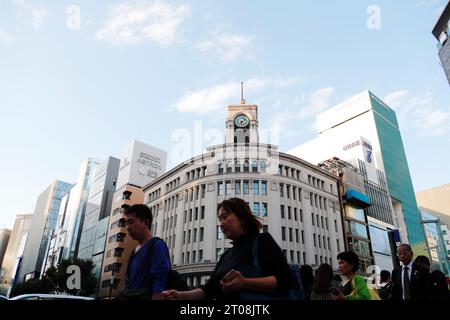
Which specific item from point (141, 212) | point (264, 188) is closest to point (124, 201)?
point (264, 188)

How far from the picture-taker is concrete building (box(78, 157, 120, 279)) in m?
57.1

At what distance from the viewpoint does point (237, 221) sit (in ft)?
7.77

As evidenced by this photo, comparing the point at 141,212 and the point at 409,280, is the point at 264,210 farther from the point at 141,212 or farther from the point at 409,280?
the point at 141,212

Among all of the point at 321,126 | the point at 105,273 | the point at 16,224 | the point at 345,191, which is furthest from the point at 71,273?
the point at 16,224

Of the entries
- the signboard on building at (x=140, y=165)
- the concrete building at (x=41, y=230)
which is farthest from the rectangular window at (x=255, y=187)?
the concrete building at (x=41, y=230)

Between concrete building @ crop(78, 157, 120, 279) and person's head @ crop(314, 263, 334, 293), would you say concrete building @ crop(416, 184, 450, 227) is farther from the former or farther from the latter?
person's head @ crop(314, 263, 334, 293)

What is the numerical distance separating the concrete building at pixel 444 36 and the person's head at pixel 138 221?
65911 mm

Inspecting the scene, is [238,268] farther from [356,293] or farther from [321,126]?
[321,126]

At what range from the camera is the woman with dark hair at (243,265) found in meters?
1.95

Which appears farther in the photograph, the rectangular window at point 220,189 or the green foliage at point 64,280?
the green foliage at point 64,280

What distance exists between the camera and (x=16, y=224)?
126 m

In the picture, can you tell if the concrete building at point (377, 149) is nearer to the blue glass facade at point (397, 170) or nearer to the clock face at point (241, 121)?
the blue glass facade at point (397, 170)

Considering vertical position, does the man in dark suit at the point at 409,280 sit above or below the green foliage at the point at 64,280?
below
